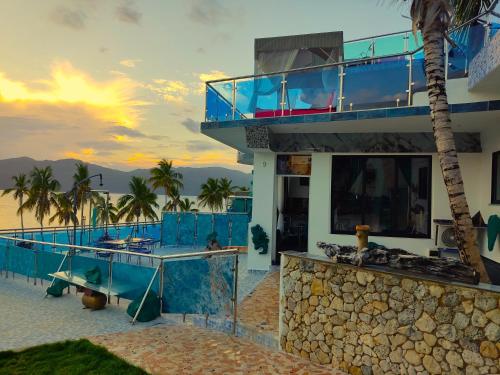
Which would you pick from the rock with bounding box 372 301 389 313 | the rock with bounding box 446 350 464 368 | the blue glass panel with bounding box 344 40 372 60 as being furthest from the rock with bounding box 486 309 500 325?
the blue glass panel with bounding box 344 40 372 60

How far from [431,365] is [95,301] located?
23.9ft

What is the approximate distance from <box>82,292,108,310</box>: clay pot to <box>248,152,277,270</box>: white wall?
4.79m

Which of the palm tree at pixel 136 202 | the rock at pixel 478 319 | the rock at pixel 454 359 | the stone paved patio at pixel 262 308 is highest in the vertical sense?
the palm tree at pixel 136 202

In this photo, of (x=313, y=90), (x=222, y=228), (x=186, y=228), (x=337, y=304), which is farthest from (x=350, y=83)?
(x=186, y=228)

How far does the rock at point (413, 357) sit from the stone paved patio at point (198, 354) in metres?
1.15

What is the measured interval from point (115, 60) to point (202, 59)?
350 centimetres

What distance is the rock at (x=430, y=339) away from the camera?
184 inches

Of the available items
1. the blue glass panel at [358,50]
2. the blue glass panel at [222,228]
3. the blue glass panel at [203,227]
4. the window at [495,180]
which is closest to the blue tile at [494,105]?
the window at [495,180]

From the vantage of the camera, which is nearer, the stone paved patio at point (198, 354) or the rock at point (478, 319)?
the rock at point (478, 319)

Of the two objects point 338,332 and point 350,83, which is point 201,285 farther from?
point 350,83

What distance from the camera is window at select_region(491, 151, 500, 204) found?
29.3ft

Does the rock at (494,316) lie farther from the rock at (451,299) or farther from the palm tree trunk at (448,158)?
the palm tree trunk at (448,158)

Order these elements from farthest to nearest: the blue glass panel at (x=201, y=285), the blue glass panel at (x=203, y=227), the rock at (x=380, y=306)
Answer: the blue glass panel at (x=203, y=227), the blue glass panel at (x=201, y=285), the rock at (x=380, y=306)

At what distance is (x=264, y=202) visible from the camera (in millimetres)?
11852
